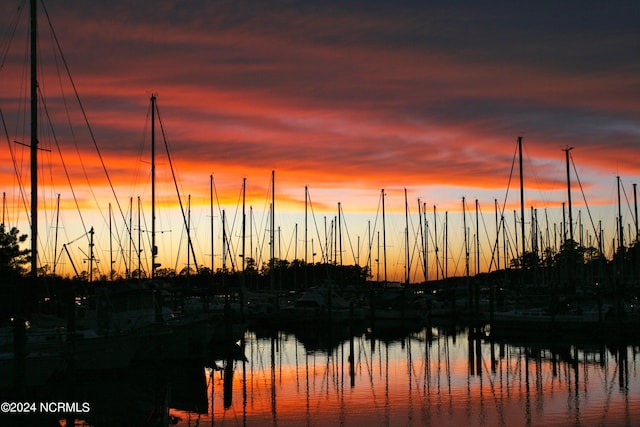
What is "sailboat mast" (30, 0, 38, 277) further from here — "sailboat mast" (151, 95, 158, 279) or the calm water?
"sailboat mast" (151, 95, 158, 279)

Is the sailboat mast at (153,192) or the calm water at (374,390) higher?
the sailboat mast at (153,192)

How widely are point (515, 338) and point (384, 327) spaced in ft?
63.0

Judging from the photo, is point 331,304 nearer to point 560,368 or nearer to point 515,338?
point 515,338

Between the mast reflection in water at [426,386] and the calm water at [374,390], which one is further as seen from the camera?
the mast reflection in water at [426,386]

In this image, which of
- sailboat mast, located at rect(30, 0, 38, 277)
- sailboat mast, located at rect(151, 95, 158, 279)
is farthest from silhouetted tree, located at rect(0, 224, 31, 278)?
sailboat mast, located at rect(30, 0, 38, 277)

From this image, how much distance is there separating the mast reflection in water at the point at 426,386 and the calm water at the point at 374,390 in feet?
0.17

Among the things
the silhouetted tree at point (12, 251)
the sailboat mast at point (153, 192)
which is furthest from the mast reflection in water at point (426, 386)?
the silhouetted tree at point (12, 251)

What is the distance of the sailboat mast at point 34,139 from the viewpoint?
28719mm

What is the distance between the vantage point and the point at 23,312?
24.9 m

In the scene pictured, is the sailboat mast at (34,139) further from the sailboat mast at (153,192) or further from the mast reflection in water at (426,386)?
the sailboat mast at (153,192)

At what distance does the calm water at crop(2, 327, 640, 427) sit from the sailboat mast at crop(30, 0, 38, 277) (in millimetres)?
5348

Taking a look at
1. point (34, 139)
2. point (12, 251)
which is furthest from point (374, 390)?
point (12, 251)

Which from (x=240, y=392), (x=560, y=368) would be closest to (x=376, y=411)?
(x=240, y=392)

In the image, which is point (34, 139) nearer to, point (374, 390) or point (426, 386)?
point (374, 390)
